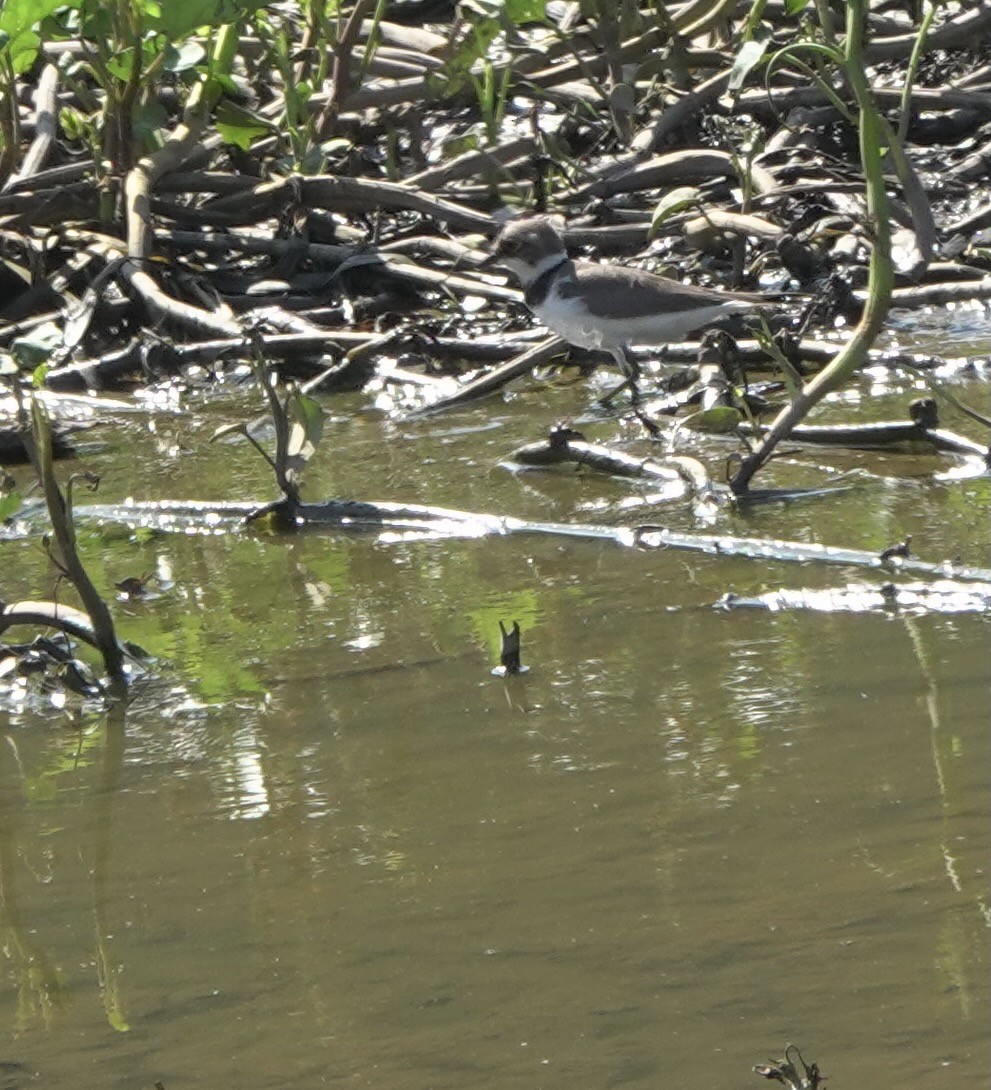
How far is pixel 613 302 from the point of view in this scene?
6656 millimetres

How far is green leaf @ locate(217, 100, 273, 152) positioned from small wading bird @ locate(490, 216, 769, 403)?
4.66 feet

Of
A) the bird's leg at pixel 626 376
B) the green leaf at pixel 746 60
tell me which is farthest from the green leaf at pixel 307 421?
the green leaf at pixel 746 60

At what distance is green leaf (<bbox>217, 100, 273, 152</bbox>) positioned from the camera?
26.0ft

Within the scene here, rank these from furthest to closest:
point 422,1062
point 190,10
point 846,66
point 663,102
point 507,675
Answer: point 663,102 < point 190,10 < point 846,66 < point 507,675 < point 422,1062

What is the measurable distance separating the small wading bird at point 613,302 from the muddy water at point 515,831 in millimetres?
1524

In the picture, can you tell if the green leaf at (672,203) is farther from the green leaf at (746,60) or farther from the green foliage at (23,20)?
the green leaf at (746,60)

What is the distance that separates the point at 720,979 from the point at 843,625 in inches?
63.4

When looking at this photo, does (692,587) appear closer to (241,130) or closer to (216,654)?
(216,654)

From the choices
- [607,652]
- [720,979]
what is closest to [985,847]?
[720,979]

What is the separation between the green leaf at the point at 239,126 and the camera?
312 inches

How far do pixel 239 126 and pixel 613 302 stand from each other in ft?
7.05

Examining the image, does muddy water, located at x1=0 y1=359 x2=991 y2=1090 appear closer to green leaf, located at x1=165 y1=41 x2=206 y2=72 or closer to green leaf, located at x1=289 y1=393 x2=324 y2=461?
green leaf, located at x1=289 y1=393 x2=324 y2=461

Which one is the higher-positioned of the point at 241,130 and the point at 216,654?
the point at 241,130

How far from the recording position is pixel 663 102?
9.02 meters
